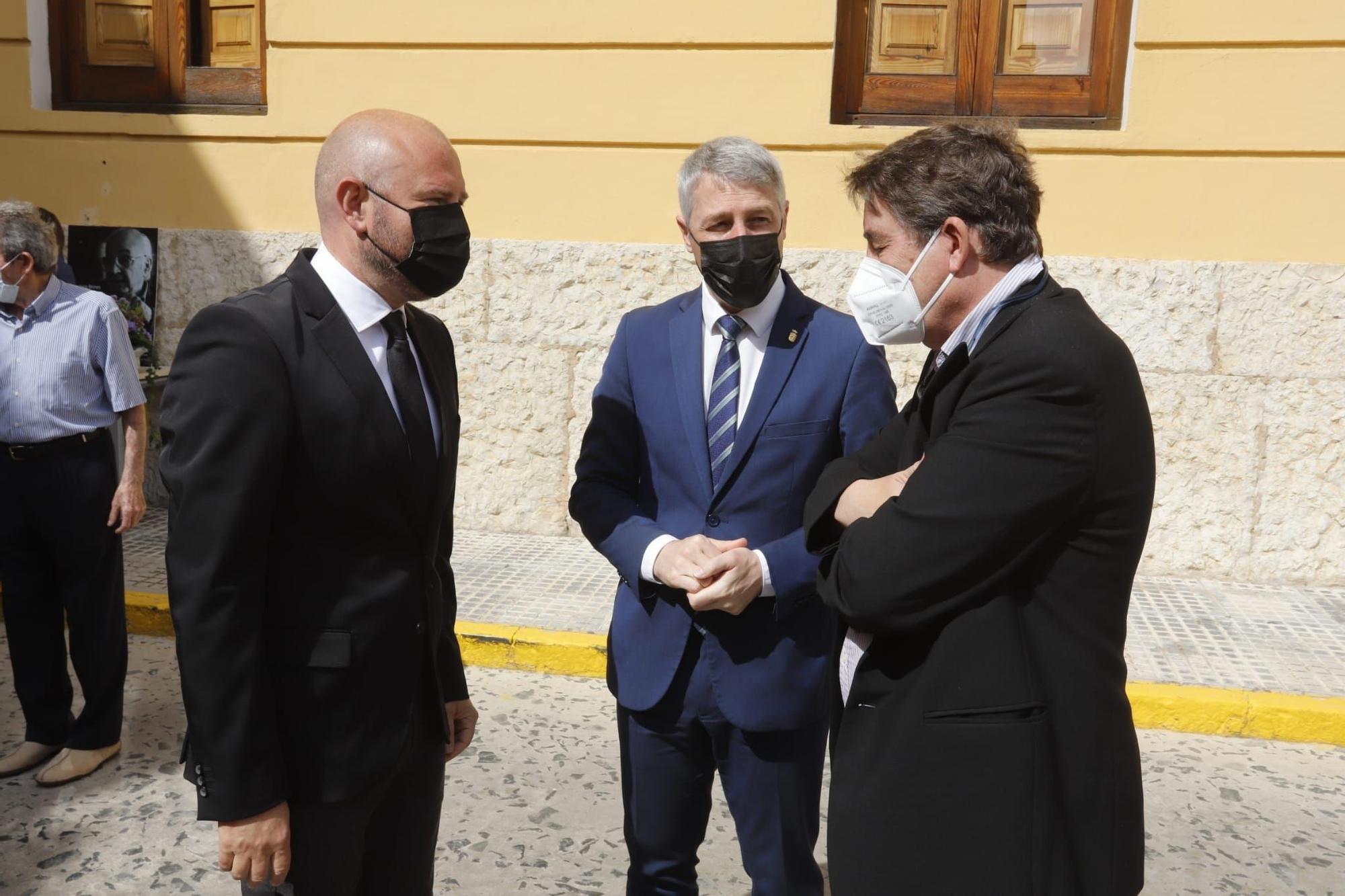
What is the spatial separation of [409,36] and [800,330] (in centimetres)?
516

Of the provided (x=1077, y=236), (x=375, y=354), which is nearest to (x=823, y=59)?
(x=1077, y=236)

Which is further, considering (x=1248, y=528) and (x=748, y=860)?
(x=1248, y=528)

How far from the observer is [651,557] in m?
2.47

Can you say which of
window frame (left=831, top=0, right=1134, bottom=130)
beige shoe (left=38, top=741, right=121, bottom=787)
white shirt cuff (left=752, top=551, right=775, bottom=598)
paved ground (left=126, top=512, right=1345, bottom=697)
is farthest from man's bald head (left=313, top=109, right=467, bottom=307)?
window frame (left=831, top=0, right=1134, bottom=130)

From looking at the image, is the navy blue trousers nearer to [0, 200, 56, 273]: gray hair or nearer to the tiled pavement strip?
the tiled pavement strip

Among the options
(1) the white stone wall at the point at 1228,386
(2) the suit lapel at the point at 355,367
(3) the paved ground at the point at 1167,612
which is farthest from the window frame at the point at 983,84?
(2) the suit lapel at the point at 355,367

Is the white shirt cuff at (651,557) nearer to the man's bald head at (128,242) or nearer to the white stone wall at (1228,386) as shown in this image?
the white stone wall at (1228,386)

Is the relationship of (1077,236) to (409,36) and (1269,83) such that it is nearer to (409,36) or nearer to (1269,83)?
(1269,83)

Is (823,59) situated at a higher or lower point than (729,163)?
higher

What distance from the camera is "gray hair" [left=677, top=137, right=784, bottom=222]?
2584mm

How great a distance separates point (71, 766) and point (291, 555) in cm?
271

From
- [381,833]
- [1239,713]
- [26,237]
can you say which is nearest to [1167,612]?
[1239,713]

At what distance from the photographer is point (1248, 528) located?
6094 mm

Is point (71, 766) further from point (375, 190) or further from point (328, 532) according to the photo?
point (375, 190)
